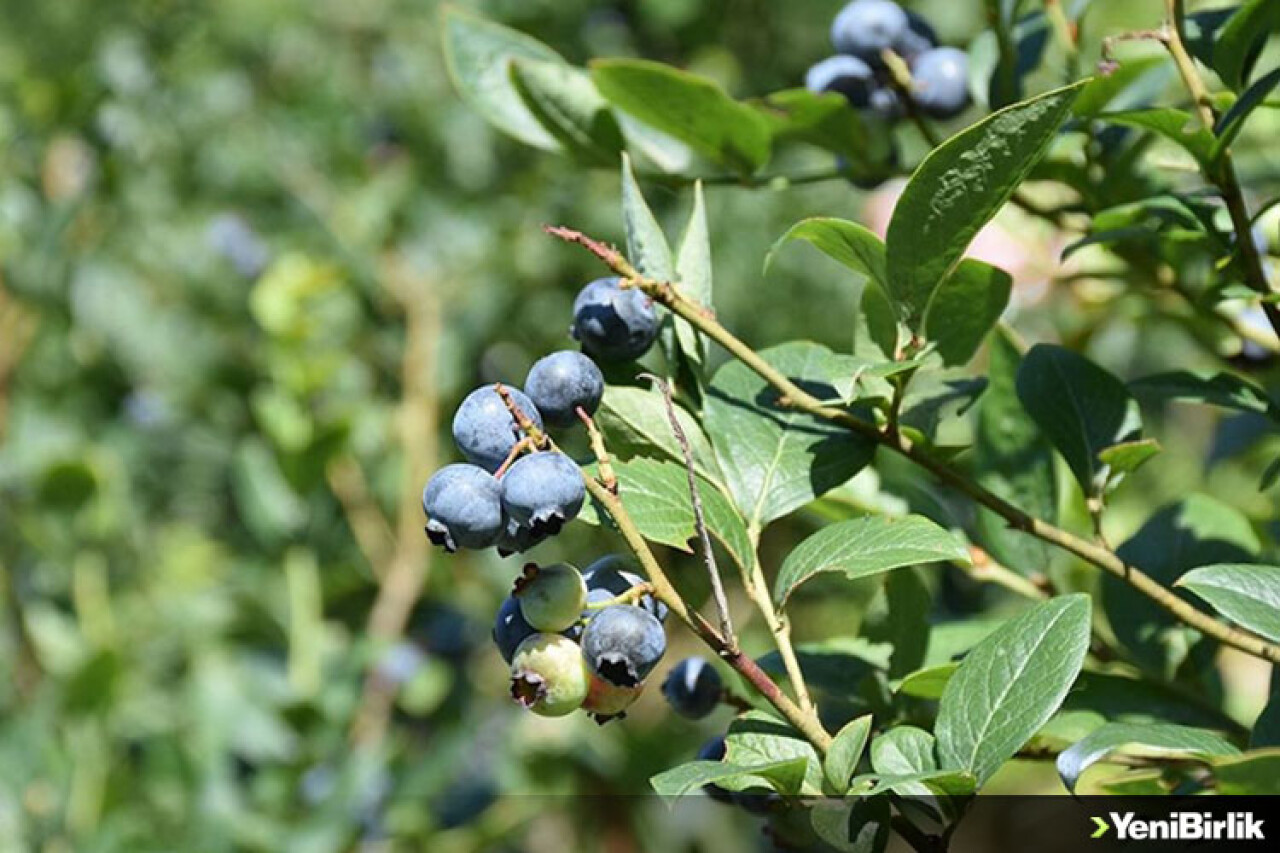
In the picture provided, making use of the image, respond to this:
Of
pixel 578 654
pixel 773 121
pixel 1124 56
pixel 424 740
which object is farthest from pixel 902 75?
pixel 424 740

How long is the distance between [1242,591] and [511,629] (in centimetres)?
26

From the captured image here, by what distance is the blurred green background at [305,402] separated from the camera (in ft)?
4.50

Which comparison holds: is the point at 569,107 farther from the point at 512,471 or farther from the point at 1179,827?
the point at 1179,827

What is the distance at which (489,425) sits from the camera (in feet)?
1.68

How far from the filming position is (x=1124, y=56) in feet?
2.87

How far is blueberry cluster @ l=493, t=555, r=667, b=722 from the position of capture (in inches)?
19.0

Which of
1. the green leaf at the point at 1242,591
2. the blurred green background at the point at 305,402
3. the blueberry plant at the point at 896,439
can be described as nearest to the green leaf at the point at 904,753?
the blueberry plant at the point at 896,439

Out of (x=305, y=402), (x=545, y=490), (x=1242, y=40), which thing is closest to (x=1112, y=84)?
(x=1242, y=40)

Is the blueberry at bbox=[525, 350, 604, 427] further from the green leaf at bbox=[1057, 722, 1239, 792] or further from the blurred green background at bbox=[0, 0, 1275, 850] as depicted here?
the blurred green background at bbox=[0, 0, 1275, 850]

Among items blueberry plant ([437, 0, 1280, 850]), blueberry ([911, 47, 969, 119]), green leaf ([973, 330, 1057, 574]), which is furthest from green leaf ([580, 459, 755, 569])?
blueberry ([911, 47, 969, 119])

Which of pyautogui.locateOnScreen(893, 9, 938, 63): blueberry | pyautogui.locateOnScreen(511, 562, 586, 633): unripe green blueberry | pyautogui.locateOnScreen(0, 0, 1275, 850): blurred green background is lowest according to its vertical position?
pyautogui.locateOnScreen(0, 0, 1275, 850): blurred green background

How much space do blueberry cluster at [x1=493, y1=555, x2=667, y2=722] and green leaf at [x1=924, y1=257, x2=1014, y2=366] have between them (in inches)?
7.7

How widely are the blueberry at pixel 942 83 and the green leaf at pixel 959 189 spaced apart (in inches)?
10.0

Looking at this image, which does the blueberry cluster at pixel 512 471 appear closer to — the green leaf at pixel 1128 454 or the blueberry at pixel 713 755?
the blueberry at pixel 713 755
